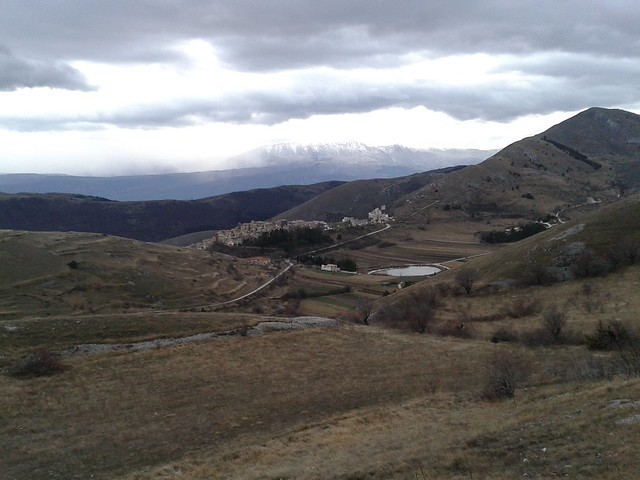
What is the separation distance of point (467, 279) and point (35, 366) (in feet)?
164

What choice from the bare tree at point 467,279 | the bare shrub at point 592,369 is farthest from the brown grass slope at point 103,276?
the bare shrub at point 592,369

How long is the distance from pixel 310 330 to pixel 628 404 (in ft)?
91.6

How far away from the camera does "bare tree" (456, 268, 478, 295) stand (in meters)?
62.3

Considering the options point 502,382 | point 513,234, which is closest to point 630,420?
point 502,382

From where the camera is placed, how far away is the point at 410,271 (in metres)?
115

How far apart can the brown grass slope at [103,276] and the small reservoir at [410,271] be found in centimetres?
2886

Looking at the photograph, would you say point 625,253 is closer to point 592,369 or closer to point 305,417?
point 592,369

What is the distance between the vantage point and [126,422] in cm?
2275

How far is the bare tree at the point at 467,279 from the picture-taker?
62.3 m

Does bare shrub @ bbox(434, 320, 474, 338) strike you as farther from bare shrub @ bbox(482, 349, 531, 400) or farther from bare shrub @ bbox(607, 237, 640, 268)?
bare shrub @ bbox(607, 237, 640, 268)

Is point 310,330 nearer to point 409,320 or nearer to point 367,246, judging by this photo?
point 409,320

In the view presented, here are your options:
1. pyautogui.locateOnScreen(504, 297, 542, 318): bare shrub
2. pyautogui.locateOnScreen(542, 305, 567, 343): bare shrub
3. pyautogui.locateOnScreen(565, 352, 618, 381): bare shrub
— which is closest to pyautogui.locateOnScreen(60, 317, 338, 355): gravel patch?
pyautogui.locateOnScreen(504, 297, 542, 318): bare shrub

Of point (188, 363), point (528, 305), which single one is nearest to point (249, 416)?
point (188, 363)

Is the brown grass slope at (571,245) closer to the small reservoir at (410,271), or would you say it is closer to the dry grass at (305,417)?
the dry grass at (305,417)
